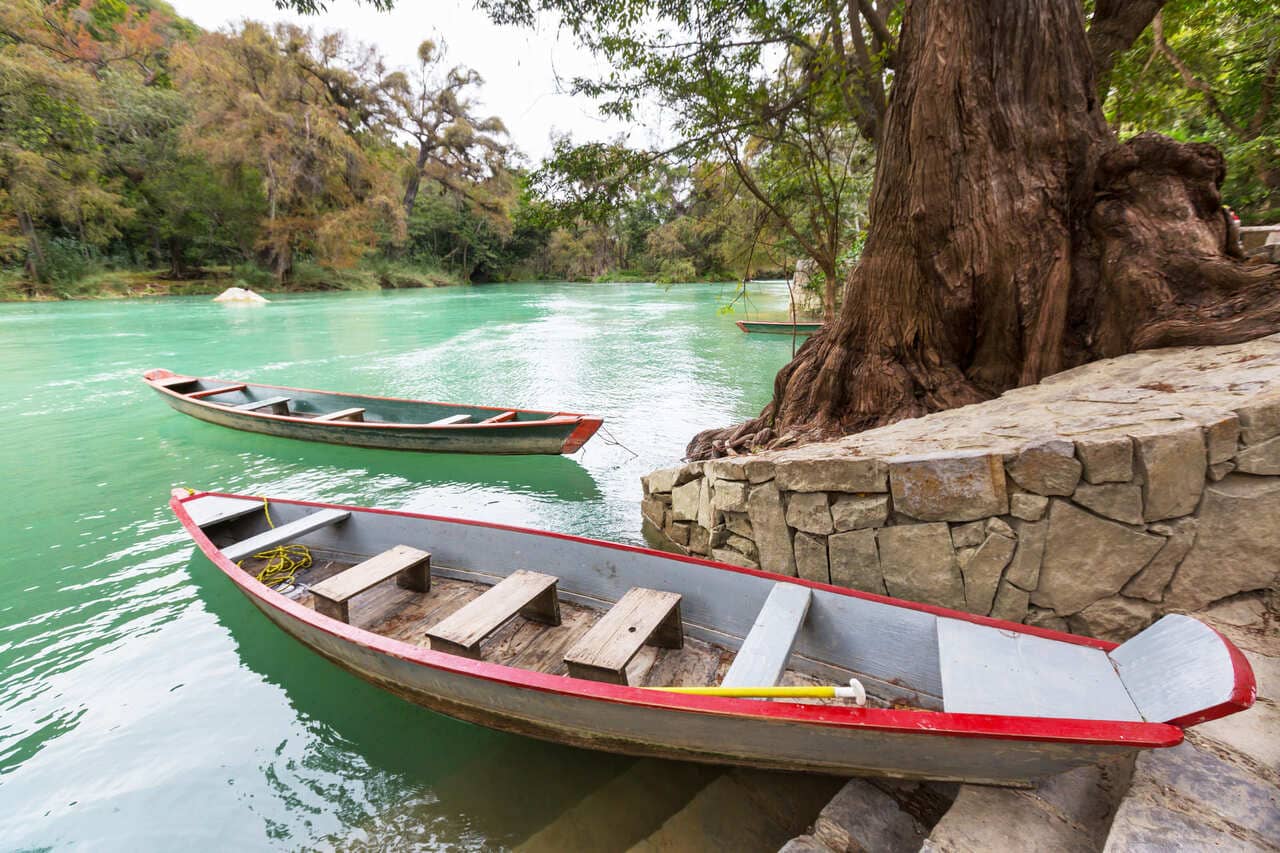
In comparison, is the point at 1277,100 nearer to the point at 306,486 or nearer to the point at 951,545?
the point at 951,545

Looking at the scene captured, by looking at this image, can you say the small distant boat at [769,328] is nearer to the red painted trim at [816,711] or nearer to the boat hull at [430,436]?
the boat hull at [430,436]

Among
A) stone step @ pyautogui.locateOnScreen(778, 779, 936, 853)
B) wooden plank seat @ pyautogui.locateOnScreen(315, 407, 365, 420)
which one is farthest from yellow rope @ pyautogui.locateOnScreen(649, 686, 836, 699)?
wooden plank seat @ pyautogui.locateOnScreen(315, 407, 365, 420)

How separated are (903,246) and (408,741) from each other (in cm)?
442

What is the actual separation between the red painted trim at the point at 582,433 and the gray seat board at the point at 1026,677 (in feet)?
13.5

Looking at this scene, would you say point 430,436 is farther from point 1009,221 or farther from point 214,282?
point 214,282

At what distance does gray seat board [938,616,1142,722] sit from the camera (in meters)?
1.75

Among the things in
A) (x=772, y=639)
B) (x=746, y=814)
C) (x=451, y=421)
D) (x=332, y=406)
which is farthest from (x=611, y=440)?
(x=746, y=814)

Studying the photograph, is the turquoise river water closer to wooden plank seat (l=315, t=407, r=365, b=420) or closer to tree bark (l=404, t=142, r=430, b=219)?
wooden plank seat (l=315, t=407, r=365, b=420)

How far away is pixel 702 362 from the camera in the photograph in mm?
12414

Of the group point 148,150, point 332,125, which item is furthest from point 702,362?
point 148,150

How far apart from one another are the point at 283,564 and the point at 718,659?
2978 millimetres

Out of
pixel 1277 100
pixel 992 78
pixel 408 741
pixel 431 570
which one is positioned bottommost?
pixel 408 741

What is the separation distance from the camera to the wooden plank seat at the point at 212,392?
7621 mm

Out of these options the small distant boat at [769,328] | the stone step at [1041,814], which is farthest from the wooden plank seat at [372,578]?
the small distant boat at [769,328]
